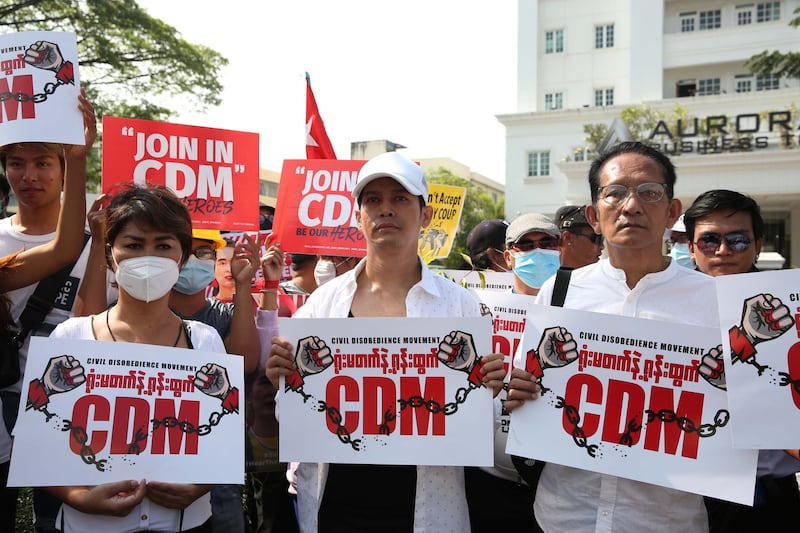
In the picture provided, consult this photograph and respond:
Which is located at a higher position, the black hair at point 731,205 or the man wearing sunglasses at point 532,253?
the black hair at point 731,205

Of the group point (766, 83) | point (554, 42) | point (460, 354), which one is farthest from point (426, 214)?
point (554, 42)

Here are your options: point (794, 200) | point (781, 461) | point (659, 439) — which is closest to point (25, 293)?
point (659, 439)

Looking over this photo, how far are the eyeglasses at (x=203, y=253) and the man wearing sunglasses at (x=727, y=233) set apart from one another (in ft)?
8.84

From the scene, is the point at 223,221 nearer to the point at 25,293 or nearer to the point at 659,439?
the point at 25,293

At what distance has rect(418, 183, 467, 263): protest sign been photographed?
8078 millimetres

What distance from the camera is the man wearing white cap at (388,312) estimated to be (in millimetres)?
2832

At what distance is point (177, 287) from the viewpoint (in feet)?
12.4

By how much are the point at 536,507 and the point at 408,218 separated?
1.34 m

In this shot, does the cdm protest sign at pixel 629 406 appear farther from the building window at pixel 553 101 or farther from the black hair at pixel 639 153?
the building window at pixel 553 101

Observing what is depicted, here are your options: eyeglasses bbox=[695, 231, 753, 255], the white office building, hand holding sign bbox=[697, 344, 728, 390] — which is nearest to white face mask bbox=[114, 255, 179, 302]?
hand holding sign bbox=[697, 344, 728, 390]

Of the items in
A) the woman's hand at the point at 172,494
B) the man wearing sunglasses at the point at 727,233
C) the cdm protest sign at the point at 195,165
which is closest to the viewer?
the woman's hand at the point at 172,494

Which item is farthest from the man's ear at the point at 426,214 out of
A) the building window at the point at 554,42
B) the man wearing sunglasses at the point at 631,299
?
the building window at the point at 554,42

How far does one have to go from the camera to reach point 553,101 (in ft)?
145

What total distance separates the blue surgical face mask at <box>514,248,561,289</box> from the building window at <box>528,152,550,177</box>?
124 ft
